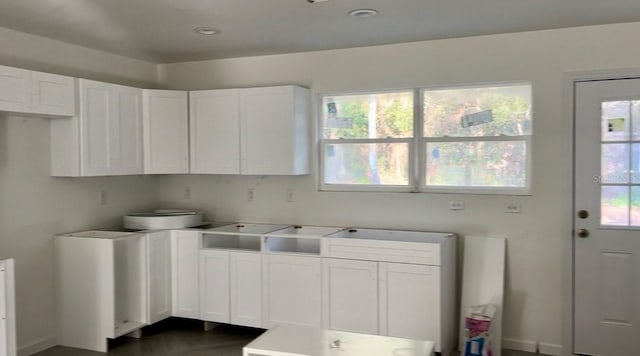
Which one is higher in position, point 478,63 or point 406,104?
point 478,63

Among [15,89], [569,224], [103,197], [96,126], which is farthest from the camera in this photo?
[103,197]

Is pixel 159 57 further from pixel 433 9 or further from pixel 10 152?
pixel 433 9

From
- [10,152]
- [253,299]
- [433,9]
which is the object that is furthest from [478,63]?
[10,152]

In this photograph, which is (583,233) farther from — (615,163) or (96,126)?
(96,126)

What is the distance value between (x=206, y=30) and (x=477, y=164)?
2.39 meters

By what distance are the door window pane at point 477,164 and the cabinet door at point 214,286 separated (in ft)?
6.29

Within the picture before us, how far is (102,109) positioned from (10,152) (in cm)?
75

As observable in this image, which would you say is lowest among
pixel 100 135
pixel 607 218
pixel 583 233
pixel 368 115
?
pixel 583 233

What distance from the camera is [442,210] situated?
4449 mm

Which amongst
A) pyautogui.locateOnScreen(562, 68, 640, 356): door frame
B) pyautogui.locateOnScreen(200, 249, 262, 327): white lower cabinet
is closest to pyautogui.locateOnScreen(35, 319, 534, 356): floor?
pyautogui.locateOnScreen(200, 249, 262, 327): white lower cabinet

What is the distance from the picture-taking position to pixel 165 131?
4.94 metres

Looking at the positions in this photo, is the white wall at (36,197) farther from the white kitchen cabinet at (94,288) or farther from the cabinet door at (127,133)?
the cabinet door at (127,133)

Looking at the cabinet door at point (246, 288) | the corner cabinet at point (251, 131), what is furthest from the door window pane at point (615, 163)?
the cabinet door at point (246, 288)

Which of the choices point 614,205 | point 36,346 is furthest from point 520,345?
point 36,346
